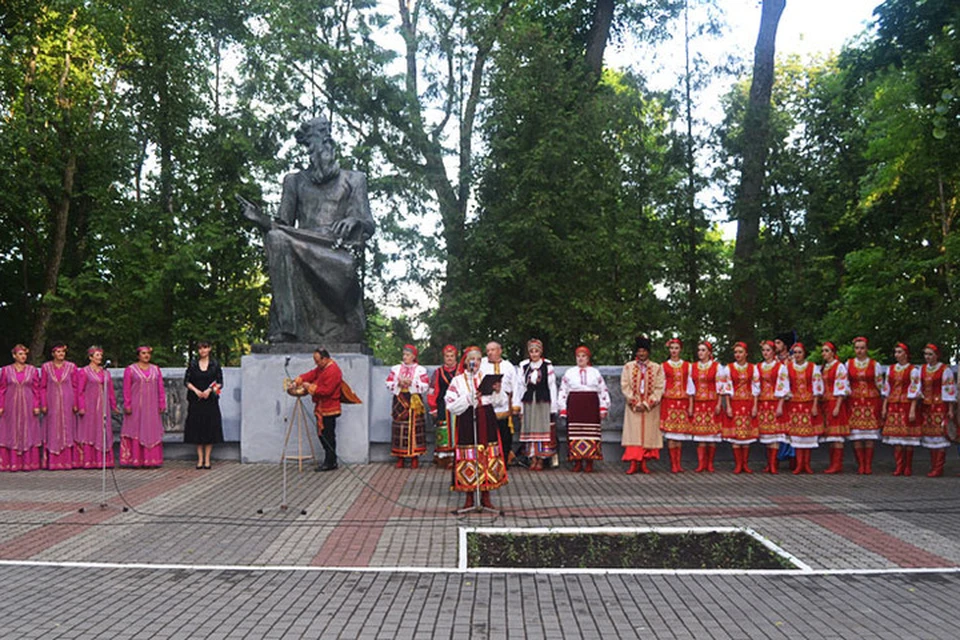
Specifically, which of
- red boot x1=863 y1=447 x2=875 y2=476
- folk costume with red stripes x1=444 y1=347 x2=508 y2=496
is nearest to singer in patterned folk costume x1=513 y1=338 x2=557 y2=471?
folk costume with red stripes x1=444 y1=347 x2=508 y2=496

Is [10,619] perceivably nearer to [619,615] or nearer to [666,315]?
[619,615]

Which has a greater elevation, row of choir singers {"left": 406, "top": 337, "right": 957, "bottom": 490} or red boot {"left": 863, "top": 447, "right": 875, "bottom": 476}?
row of choir singers {"left": 406, "top": 337, "right": 957, "bottom": 490}

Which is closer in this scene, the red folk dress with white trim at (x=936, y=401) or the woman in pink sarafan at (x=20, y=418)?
the red folk dress with white trim at (x=936, y=401)

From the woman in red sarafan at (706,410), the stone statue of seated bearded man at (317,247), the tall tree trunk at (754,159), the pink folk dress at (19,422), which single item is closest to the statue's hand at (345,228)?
the stone statue of seated bearded man at (317,247)

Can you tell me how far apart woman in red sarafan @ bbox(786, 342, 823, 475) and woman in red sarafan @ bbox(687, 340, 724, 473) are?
3.30 feet

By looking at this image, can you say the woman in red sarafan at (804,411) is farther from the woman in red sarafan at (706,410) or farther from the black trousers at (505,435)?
the black trousers at (505,435)

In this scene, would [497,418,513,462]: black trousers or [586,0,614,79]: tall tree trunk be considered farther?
[586,0,614,79]: tall tree trunk

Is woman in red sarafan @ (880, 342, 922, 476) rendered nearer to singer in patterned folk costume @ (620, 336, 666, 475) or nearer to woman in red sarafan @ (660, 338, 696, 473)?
woman in red sarafan @ (660, 338, 696, 473)

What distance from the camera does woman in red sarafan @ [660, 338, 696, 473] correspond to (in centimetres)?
1215

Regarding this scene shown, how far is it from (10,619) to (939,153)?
→ 44.9 ft

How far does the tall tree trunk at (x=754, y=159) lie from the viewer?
21547 mm

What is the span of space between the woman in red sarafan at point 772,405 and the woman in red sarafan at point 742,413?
12 centimetres

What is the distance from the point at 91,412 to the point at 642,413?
786 centimetres

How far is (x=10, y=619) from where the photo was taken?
17.5ft
